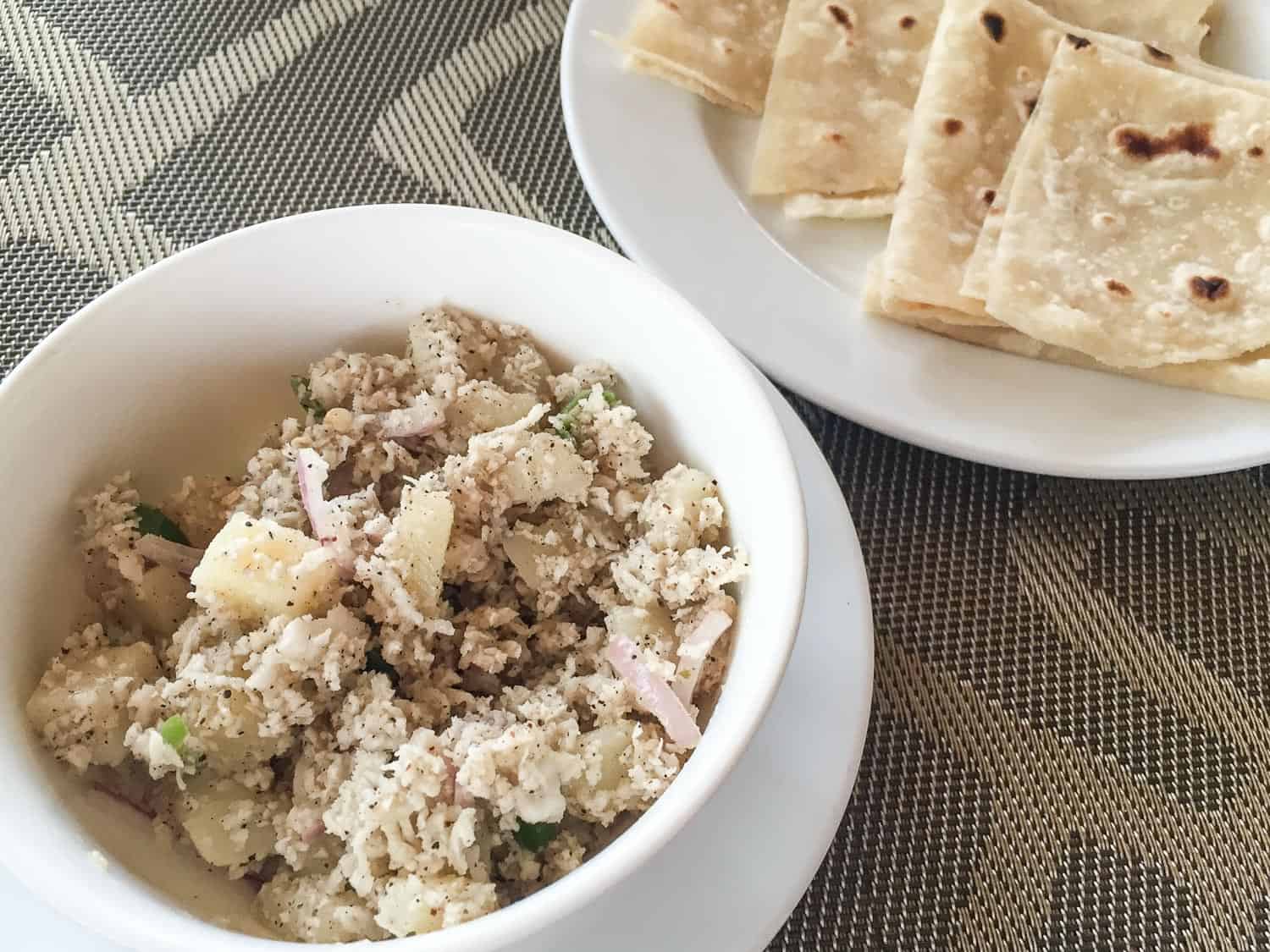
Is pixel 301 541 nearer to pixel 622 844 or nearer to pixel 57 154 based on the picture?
pixel 622 844

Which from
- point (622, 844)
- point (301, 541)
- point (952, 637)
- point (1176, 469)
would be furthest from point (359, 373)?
point (1176, 469)

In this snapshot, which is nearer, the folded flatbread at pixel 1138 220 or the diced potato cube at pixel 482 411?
the diced potato cube at pixel 482 411

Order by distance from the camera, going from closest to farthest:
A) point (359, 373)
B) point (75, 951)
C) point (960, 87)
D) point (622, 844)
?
point (622, 844) < point (75, 951) < point (359, 373) < point (960, 87)

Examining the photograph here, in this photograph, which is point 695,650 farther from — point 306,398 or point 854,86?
point 854,86

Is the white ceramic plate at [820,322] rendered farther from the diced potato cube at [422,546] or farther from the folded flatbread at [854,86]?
the diced potato cube at [422,546]

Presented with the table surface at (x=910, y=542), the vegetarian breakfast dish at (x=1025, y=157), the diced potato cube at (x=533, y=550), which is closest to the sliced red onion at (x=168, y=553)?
the diced potato cube at (x=533, y=550)

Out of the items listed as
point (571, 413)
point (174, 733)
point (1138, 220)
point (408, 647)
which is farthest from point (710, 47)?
point (174, 733)

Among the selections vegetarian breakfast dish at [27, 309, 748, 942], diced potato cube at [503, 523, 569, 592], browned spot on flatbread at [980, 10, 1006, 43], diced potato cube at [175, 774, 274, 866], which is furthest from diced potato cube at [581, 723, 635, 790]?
browned spot on flatbread at [980, 10, 1006, 43]
